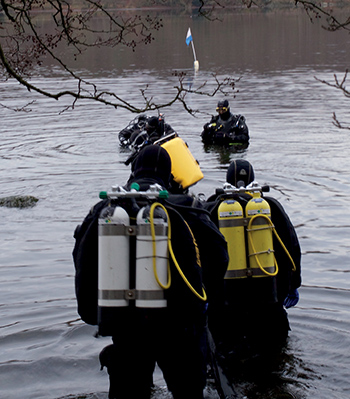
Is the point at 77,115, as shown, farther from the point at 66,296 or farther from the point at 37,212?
the point at 66,296

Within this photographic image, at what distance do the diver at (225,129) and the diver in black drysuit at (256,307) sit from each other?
10.2 m

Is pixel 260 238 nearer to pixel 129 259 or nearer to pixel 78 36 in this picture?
pixel 129 259

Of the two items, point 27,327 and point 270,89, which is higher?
point 270,89

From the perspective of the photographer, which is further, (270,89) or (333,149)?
(270,89)

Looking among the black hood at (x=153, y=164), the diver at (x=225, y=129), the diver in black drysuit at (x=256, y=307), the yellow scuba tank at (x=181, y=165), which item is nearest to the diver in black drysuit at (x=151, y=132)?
the diver at (x=225, y=129)

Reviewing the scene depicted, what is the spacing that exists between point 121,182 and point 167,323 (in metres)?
9.23

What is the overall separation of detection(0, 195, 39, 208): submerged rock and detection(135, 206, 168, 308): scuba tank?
799 centimetres

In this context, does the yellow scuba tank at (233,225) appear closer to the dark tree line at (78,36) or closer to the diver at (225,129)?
the dark tree line at (78,36)

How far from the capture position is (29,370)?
5859 mm

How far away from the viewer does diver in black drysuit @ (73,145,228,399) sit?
4090 millimetres

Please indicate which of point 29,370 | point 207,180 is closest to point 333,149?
point 207,180

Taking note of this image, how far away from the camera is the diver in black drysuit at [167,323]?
161 inches

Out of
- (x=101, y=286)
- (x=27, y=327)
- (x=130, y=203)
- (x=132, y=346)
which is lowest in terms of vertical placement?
(x=27, y=327)

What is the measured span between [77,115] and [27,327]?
51.4ft
